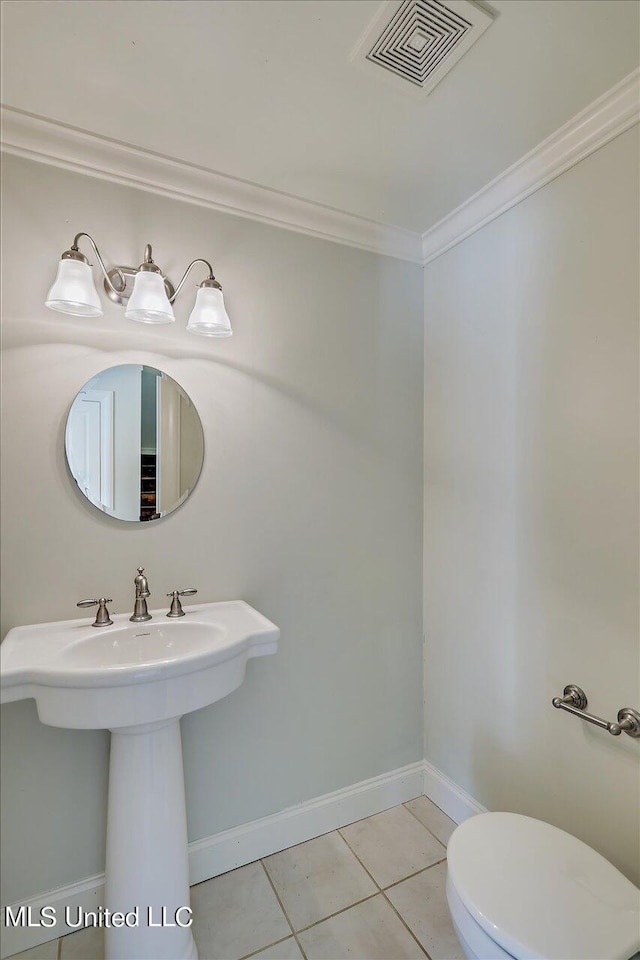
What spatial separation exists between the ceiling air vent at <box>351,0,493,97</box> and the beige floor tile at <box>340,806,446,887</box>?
8.02ft

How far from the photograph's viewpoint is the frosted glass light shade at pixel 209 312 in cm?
151

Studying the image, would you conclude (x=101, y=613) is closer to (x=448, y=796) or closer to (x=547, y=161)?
(x=448, y=796)

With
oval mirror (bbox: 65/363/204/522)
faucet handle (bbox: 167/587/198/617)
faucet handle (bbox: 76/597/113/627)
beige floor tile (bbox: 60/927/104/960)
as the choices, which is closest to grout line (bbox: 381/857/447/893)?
beige floor tile (bbox: 60/927/104/960)

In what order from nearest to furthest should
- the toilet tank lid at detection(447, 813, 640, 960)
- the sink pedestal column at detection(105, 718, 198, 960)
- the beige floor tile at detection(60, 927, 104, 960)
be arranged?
the toilet tank lid at detection(447, 813, 640, 960)
the sink pedestal column at detection(105, 718, 198, 960)
the beige floor tile at detection(60, 927, 104, 960)

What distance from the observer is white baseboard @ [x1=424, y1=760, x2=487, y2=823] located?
5.98ft

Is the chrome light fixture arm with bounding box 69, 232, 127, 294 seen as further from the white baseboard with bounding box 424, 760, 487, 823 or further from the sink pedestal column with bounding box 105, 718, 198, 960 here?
the white baseboard with bounding box 424, 760, 487, 823

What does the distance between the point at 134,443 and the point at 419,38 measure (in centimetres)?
133

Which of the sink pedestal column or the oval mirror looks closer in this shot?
the sink pedestal column

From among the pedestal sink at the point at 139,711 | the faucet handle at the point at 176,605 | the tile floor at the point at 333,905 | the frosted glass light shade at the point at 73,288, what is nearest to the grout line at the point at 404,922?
the tile floor at the point at 333,905

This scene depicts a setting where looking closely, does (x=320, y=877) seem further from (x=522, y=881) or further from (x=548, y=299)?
(x=548, y=299)

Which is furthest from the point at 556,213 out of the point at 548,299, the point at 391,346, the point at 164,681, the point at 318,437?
the point at 164,681

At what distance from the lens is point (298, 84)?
1.27 meters

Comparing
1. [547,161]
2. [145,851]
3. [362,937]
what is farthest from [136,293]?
[362,937]

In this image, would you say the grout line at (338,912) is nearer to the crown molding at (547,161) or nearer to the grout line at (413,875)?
the grout line at (413,875)
